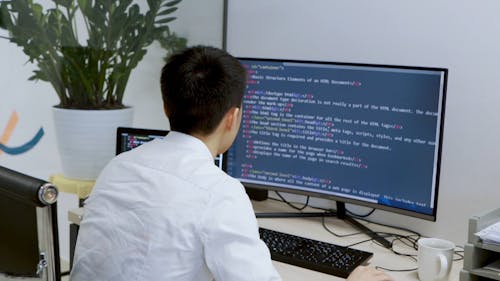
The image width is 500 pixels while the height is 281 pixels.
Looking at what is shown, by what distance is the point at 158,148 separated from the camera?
117cm

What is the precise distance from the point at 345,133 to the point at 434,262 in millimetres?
496

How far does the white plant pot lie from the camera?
6.77 feet

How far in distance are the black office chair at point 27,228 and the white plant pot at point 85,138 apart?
1.23m

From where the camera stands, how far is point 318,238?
183 centimetres

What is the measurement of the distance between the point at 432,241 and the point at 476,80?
0.50m

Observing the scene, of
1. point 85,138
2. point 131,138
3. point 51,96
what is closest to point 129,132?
point 131,138

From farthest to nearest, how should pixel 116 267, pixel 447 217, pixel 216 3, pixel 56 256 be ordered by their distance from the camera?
1. pixel 216 3
2. pixel 447 217
3. pixel 116 267
4. pixel 56 256

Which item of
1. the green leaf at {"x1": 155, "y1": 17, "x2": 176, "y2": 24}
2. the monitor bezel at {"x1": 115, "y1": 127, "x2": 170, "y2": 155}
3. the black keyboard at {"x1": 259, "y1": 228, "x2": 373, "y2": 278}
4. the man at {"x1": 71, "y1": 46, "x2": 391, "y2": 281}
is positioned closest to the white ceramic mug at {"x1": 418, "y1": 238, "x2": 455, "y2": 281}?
the black keyboard at {"x1": 259, "y1": 228, "x2": 373, "y2": 278}

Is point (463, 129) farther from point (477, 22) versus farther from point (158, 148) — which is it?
point (158, 148)

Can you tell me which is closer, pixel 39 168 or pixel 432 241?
pixel 432 241

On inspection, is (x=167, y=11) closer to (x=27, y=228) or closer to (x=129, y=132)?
(x=129, y=132)

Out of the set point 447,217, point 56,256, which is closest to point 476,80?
point 447,217

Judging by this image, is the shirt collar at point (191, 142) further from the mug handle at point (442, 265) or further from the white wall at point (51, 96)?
the white wall at point (51, 96)

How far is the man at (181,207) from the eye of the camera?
1.07 metres
